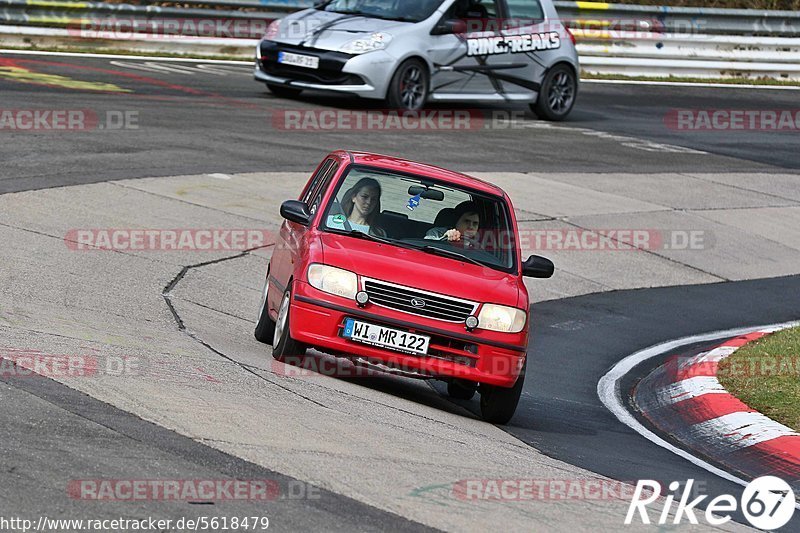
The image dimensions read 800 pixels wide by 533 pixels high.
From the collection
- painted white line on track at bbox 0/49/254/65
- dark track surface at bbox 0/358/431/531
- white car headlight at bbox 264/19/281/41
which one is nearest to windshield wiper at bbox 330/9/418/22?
white car headlight at bbox 264/19/281/41

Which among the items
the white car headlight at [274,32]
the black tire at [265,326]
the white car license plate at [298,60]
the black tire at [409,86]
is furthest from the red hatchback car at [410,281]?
the white car headlight at [274,32]

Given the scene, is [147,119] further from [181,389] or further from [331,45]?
[181,389]

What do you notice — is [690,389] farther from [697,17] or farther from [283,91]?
[697,17]

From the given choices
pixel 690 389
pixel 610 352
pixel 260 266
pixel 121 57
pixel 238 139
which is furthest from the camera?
pixel 121 57

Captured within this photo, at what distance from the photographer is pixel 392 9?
67.5ft

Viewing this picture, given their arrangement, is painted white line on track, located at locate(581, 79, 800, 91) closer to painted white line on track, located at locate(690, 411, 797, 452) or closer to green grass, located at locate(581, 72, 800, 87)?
green grass, located at locate(581, 72, 800, 87)

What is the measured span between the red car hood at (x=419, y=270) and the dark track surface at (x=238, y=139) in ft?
19.4

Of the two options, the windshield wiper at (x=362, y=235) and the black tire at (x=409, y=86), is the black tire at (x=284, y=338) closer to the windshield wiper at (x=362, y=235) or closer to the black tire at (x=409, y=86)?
the windshield wiper at (x=362, y=235)

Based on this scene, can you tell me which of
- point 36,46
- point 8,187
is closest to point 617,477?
point 8,187

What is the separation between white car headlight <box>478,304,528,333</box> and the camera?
8539 millimetres

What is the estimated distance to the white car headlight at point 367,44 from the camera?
63.8 feet

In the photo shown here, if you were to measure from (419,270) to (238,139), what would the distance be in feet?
31.5

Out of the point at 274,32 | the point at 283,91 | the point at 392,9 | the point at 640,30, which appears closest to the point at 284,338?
the point at 274,32

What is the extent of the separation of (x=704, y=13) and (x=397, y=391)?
21664 mm
